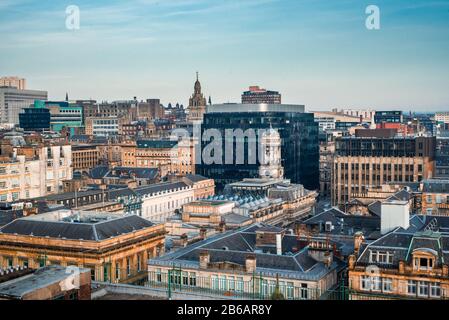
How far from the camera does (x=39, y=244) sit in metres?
30.4

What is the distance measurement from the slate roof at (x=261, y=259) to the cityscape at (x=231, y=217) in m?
0.07

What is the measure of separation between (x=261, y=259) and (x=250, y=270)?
128 centimetres

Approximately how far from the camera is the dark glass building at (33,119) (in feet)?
421

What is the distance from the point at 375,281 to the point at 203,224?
818 inches

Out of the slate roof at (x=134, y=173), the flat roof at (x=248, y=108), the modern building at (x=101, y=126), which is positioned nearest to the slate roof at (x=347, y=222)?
the slate roof at (x=134, y=173)

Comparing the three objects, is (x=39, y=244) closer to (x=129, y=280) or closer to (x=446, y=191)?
(x=129, y=280)

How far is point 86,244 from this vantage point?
96.5 feet

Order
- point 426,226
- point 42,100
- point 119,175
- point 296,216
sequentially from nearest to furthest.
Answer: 1. point 426,226
2. point 296,216
3. point 119,175
4. point 42,100

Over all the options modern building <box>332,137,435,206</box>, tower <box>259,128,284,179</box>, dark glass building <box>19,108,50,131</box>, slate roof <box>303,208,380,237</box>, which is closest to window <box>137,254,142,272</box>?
slate roof <box>303,208,380,237</box>

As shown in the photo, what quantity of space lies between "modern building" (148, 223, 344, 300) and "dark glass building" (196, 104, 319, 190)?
44.9 meters

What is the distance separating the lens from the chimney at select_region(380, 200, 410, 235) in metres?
29.8

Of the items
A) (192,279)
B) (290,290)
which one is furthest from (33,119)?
(290,290)

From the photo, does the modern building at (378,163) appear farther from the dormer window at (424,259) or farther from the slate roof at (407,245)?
the dormer window at (424,259)
